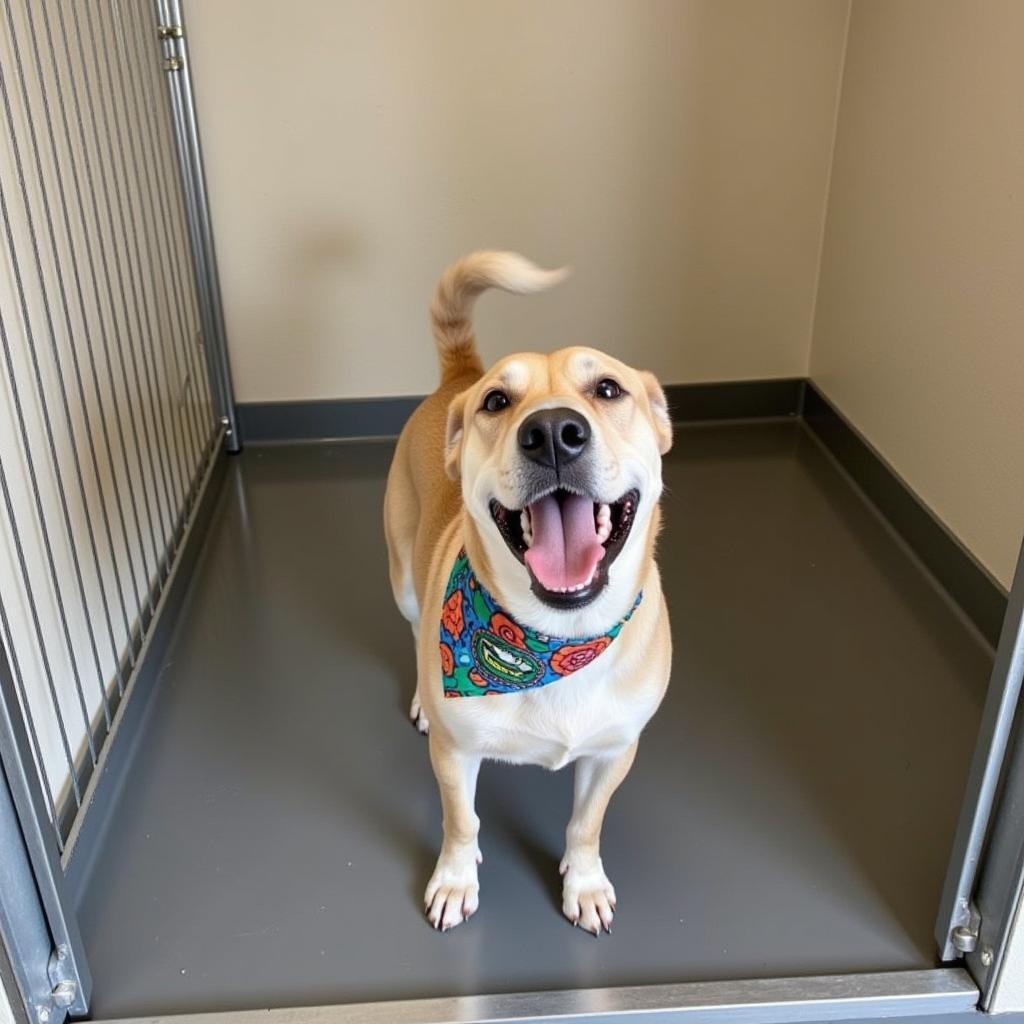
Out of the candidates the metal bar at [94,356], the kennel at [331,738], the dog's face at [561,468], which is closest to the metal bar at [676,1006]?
the kennel at [331,738]

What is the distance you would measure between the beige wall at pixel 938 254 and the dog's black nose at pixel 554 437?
43.3 inches

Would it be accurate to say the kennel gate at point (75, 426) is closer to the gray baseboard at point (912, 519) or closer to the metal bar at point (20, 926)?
the metal bar at point (20, 926)

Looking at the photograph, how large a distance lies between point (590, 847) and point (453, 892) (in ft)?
A: 0.64

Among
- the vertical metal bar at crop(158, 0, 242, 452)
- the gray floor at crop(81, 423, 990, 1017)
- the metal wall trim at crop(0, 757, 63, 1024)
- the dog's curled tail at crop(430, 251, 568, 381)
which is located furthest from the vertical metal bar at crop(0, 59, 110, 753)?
the vertical metal bar at crop(158, 0, 242, 452)

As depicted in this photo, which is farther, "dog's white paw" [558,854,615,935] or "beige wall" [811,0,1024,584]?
"beige wall" [811,0,1024,584]

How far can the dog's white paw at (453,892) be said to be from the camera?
52.5 inches

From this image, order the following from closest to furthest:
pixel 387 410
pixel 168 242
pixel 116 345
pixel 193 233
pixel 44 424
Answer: pixel 44 424 < pixel 116 345 < pixel 168 242 < pixel 193 233 < pixel 387 410

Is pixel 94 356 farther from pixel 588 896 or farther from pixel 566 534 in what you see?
pixel 588 896

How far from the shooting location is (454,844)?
134 cm

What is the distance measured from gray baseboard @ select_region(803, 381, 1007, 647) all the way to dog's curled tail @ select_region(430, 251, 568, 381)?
3.34ft

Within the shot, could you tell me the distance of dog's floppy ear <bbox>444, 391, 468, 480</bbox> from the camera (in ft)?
4.12

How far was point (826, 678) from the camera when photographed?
181cm

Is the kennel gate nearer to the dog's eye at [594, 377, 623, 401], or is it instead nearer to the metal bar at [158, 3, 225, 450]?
the metal bar at [158, 3, 225, 450]

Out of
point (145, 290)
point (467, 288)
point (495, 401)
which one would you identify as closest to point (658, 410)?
point (495, 401)
